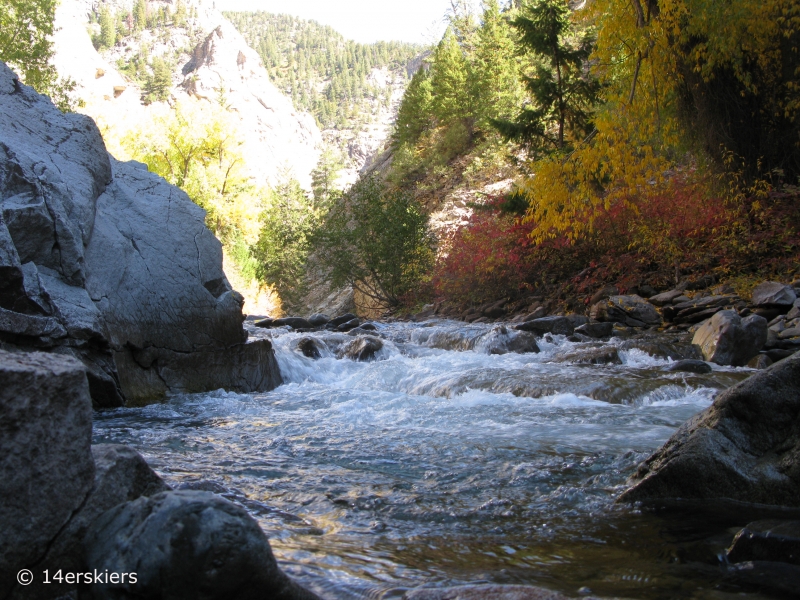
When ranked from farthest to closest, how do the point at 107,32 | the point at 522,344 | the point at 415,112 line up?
the point at 107,32 < the point at 415,112 < the point at 522,344

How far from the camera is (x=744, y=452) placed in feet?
10.9

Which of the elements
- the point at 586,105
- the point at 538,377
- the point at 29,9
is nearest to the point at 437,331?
the point at 538,377

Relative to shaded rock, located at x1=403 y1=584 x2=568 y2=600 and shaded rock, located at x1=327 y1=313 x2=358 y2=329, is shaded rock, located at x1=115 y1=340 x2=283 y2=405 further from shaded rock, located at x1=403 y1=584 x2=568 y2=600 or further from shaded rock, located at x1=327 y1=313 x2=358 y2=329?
shaded rock, located at x1=327 y1=313 x2=358 y2=329

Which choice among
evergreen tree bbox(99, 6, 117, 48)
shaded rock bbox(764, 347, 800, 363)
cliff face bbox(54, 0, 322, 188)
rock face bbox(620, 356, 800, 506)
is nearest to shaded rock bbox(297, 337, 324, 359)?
shaded rock bbox(764, 347, 800, 363)

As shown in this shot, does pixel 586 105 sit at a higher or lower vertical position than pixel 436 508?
higher

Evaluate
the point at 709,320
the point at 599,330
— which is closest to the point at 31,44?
the point at 599,330

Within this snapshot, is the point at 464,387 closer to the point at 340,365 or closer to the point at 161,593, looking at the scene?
the point at 340,365

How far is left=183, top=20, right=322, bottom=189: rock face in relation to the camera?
366 feet

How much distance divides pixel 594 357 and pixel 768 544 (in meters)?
6.26

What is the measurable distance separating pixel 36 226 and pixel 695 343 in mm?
8266

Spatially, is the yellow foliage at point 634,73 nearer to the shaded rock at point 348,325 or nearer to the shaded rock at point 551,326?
the shaded rock at point 551,326

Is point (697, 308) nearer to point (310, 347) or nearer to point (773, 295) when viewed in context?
point (773, 295)

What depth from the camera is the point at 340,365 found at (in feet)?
31.9

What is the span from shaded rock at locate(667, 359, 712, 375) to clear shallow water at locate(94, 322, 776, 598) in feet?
0.63
